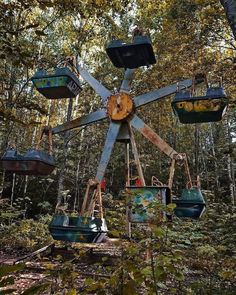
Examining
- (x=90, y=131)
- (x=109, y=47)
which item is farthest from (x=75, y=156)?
(x=109, y=47)

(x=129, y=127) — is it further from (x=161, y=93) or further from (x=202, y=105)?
(x=202, y=105)

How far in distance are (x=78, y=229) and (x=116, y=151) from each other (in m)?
11.6

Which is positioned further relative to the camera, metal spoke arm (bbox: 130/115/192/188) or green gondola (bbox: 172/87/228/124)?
metal spoke arm (bbox: 130/115/192/188)

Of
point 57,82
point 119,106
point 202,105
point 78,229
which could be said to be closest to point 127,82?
point 119,106

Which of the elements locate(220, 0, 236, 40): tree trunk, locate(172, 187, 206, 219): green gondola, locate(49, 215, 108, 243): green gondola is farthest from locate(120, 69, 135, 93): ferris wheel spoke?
locate(220, 0, 236, 40): tree trunk

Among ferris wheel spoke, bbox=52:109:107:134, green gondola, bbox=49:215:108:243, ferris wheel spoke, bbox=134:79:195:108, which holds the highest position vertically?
ferris wheel spoke, bbox=134:79:195:108

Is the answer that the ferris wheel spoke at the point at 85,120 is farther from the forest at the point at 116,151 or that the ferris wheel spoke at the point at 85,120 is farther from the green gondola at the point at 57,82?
the green gondola at the point at 57,82

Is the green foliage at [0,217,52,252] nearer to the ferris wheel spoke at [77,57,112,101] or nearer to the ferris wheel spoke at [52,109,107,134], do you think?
the ferris wheel spoke at [52,109,107,134]

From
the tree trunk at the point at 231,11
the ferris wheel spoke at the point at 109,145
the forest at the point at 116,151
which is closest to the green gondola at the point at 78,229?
the forest at the point at 116,151

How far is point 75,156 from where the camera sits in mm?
14031

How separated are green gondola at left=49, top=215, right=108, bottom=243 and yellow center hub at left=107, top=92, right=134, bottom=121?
1862 millimetres

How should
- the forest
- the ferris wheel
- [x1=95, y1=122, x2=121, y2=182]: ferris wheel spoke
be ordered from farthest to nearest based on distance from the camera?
1. [x1=95, y1=122, x2=121, y2=182]: ferris wheel spoke
2. the ferris wheel
3. the forest

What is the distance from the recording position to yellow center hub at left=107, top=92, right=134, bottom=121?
5.32m

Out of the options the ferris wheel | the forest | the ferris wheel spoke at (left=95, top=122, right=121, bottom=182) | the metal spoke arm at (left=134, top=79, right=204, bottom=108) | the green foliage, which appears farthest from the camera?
the green foliage
